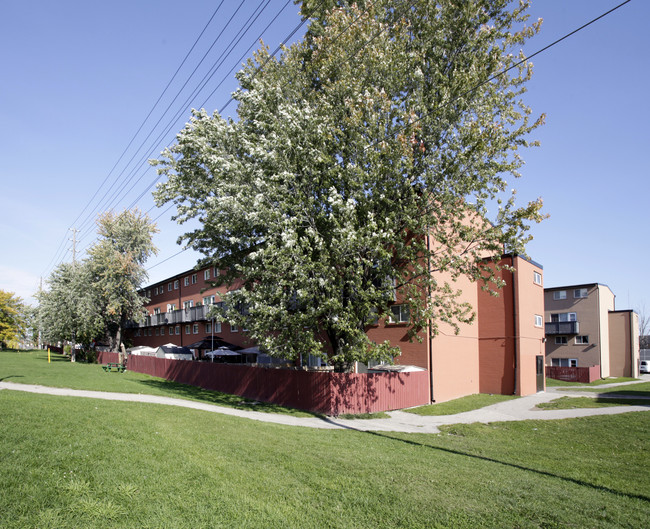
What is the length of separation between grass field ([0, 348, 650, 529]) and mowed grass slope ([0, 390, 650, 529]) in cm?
2

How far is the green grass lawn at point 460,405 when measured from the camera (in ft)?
62.1

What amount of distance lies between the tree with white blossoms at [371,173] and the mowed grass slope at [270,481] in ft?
18.5

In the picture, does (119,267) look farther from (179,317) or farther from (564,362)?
(564,362)

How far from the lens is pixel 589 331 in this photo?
145 ft

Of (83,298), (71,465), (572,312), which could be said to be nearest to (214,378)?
(71,465)

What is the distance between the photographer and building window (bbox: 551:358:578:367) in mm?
45188

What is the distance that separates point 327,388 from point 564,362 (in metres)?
37.1

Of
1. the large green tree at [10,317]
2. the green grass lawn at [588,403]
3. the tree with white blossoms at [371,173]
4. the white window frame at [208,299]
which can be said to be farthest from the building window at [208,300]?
the large green tree at [10,317]

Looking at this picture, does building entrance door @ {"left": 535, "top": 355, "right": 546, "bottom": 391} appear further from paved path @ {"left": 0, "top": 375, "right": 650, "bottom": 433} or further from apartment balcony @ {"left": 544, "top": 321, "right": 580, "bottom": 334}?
apartment balcony @ {"left": 544, "top": 321, "right": 580, "bottom": 334}

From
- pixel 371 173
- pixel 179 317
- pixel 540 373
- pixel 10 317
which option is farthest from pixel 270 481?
pixel 10 317

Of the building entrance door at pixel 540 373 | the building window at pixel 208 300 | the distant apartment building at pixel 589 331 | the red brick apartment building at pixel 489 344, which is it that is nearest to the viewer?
the red brick apartment building at pixel 489 344

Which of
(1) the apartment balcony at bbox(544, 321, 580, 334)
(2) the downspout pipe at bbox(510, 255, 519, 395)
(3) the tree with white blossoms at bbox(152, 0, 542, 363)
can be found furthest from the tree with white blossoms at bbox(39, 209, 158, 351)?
(1) the apartment balcony at bbox(544, 321, 580, 334)

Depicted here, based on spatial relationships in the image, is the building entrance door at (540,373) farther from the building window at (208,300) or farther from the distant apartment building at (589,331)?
the building window at (208,300)

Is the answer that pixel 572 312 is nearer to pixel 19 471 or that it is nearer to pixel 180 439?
pixel 180 439
